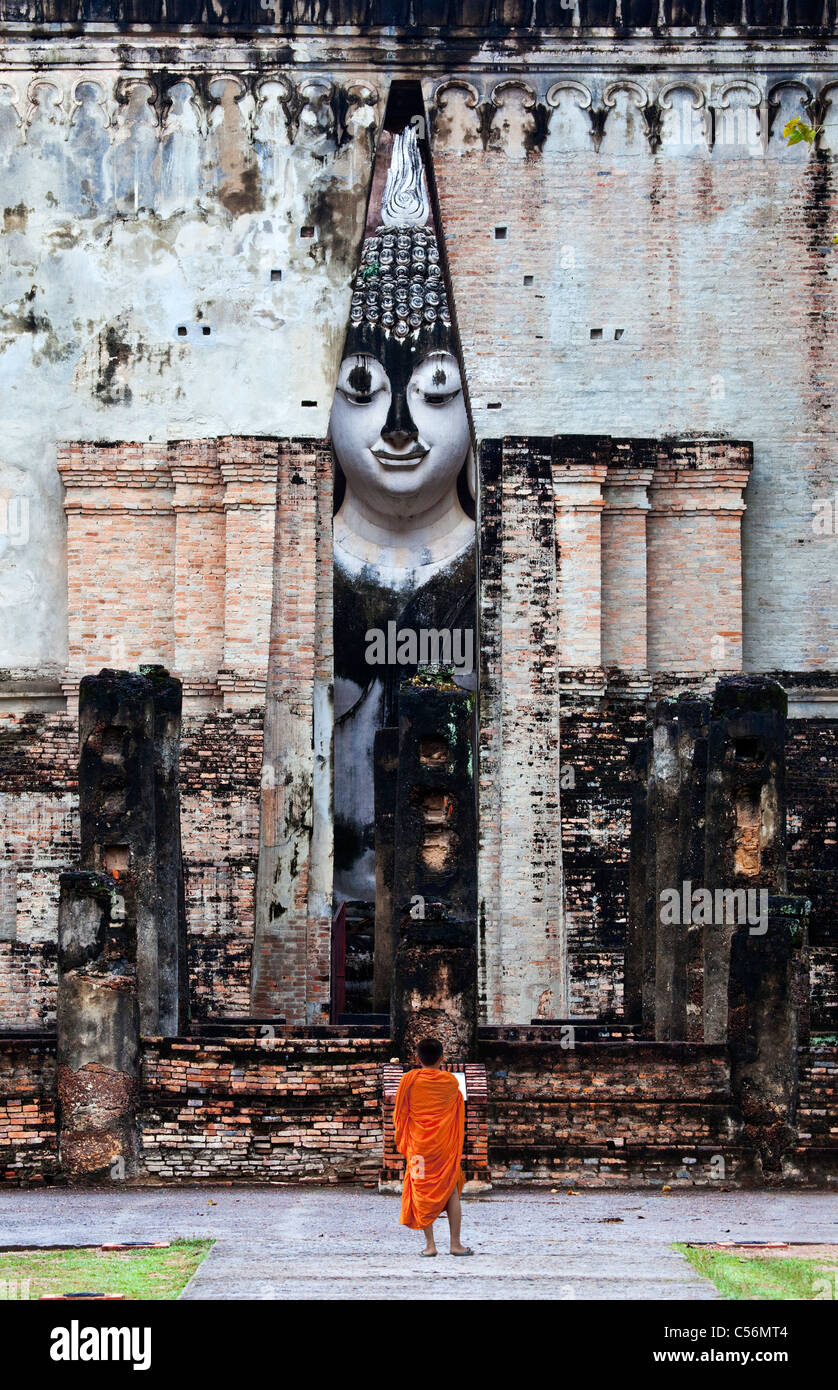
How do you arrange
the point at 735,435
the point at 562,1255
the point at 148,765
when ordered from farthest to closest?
1. the point at 735,435
2. the point at 148,765
3. the point at 562,1255

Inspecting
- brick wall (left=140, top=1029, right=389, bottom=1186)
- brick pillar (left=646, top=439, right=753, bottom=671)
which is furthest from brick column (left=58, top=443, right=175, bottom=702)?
brick wall (left=140, top=1029, right=389, bottom=1186)

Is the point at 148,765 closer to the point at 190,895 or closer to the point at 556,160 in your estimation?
the point at 190,895

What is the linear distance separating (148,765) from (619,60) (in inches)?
412

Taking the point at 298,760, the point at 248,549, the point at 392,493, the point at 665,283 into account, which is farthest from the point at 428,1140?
the point at 665,283

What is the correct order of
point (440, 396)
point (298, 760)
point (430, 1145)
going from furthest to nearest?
point (440, 396), point (298, 760), point (430, 1145)

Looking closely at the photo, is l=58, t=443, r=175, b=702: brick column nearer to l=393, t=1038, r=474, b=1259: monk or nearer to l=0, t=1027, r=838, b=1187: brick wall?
l=0, t=1027, r=838, b=1187: brick wall

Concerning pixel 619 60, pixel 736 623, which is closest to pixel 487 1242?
pixel 736 623

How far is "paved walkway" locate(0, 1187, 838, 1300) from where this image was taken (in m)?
9.47

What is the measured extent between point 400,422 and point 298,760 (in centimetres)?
359

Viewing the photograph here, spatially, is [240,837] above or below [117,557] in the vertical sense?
below

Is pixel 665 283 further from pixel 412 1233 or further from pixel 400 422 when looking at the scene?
pixel 412 1233

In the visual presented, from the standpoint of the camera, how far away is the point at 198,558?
22422mm

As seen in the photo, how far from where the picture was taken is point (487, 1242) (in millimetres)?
11016

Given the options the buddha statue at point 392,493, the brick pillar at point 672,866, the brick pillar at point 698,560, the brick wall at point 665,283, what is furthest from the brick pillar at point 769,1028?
the buddha statue at point 392,493
